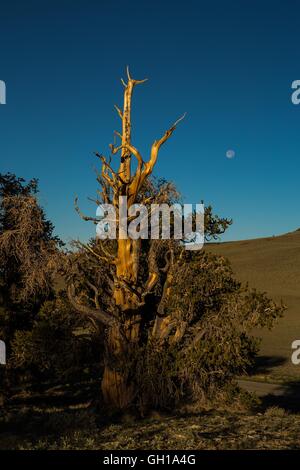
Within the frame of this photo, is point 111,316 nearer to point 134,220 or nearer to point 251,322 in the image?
point 134,220

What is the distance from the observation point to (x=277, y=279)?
219 feet

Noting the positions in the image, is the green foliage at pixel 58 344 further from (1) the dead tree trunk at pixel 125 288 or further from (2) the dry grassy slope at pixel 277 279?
(2) the dry grassy slope at pixel 277 279

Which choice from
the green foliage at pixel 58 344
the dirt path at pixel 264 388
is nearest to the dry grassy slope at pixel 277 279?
the dirt path at pixel 264 388

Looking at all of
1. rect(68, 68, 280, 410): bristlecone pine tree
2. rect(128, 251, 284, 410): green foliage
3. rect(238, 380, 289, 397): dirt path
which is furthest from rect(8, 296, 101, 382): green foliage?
rect(238, 380, 289, 397): dirt path

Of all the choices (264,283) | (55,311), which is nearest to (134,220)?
(55,311)

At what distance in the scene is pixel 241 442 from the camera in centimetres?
746

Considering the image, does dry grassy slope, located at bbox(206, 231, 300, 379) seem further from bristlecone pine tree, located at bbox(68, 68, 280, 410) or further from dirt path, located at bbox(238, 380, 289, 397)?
bristlecone pine tree, located at bbox(68, 68, 280, 410)

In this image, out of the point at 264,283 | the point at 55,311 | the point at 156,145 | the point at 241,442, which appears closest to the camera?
the point at 241,442

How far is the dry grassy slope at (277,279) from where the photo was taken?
31203 mm

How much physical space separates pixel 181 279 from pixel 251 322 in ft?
7.41
